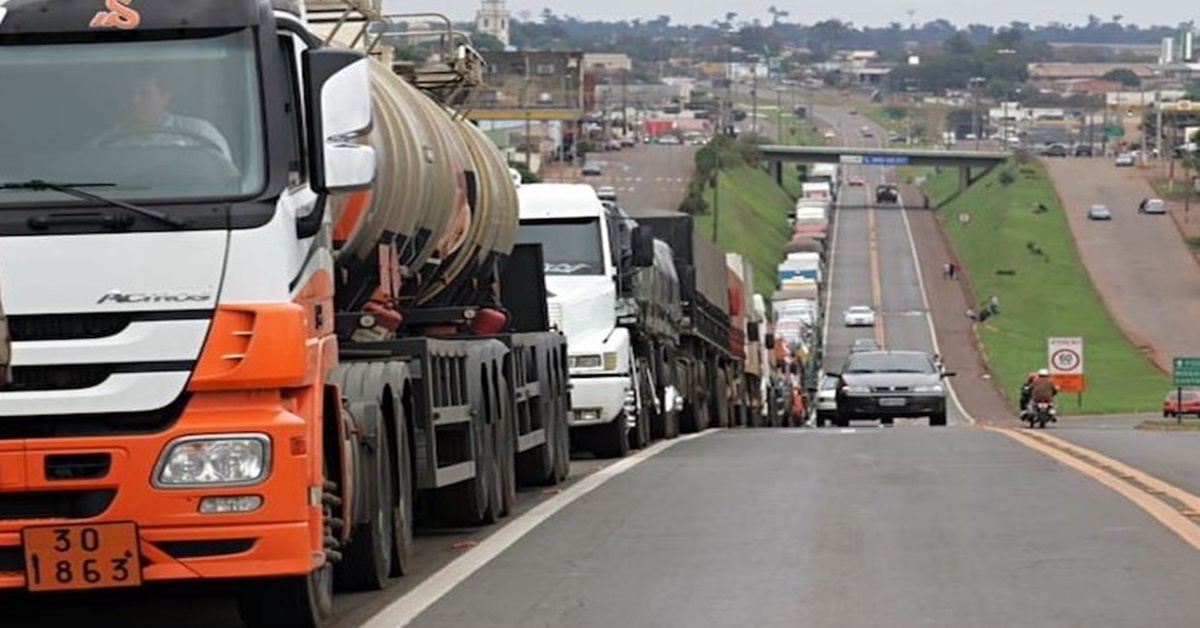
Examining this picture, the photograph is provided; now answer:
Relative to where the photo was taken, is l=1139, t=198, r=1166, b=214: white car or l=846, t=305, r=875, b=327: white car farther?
l=1139, t=198, r=1166, b=214: white car

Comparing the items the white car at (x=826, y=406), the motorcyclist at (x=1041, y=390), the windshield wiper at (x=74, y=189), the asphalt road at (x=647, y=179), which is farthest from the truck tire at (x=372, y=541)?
the asphalt road at (x=647, y=179)

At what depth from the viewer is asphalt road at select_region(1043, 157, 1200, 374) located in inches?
4375

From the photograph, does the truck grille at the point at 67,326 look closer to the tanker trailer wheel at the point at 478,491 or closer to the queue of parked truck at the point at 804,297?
the tanker trailer wheel at the point at 478,491

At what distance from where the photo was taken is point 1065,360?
71.8m

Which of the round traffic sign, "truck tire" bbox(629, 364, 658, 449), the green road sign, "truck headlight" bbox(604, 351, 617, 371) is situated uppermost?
"truck headlight" bbox(604, 351, 617, 371)

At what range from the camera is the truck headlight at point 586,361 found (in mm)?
28119

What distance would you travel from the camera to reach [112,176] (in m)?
11.3

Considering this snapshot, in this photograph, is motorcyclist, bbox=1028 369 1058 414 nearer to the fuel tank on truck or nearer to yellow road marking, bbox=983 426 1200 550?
yellow road marking, bbox=983 426 1200 550

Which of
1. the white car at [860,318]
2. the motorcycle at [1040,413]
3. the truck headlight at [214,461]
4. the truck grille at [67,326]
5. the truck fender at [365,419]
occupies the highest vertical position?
the truck grille at [67,326]

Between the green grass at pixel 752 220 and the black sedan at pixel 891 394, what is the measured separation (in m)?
67.0

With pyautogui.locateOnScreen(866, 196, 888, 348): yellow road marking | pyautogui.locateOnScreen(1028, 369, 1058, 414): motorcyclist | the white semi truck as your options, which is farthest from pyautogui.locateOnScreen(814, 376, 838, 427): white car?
pyautogui.locateOnScreen(866, 196, 888, 348): yellow road marking

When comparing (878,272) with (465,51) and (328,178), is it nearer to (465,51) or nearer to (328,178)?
(465,51)

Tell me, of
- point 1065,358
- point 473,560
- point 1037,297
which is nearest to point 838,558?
point 473,560

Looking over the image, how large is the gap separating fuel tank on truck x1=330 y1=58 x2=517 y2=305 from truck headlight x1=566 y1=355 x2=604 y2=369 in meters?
5.41
